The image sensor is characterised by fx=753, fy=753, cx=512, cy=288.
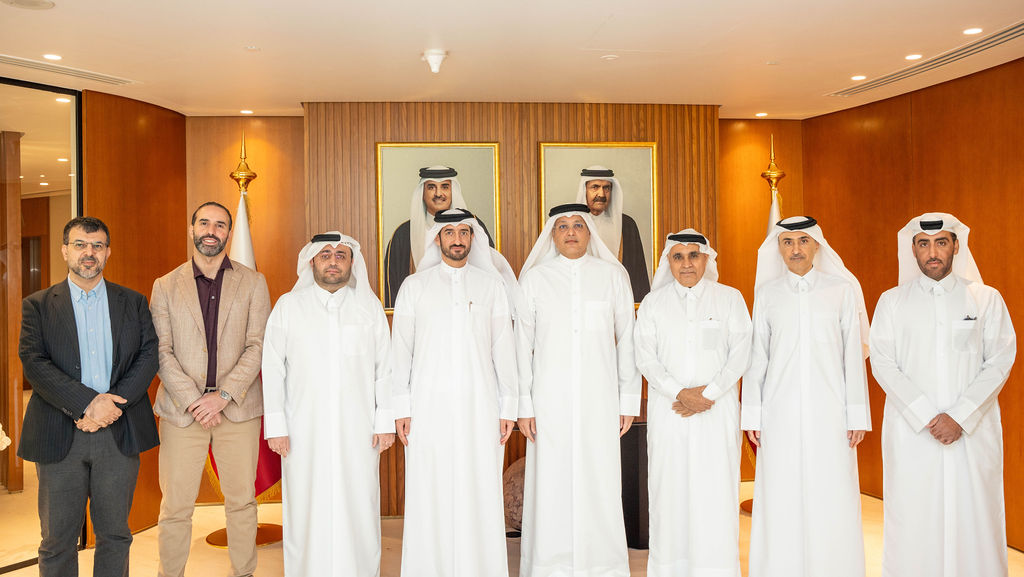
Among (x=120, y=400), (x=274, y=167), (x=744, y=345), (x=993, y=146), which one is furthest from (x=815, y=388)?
(x=274, y=167)

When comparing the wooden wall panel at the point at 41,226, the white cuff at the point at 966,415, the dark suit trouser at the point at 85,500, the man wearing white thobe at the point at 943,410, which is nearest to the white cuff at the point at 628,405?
the man wearing white thobe at the point at 943,410

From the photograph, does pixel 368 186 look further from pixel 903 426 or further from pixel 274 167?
pixel 903 426

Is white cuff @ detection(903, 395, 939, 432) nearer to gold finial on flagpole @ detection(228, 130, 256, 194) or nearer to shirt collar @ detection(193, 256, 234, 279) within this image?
shirt collar @ detection(193, 256, 234, 279)

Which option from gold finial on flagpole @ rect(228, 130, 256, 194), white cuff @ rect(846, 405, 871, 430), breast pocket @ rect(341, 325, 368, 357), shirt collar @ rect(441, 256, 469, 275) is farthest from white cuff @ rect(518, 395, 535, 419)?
gold finial on flagpole @ rect(228, 130, 256, 194)

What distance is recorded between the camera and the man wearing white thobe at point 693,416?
3.73 metres

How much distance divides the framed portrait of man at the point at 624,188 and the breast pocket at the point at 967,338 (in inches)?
91.5

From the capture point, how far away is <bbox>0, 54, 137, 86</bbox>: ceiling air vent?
4.33 meters

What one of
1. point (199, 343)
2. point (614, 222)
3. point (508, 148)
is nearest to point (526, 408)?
point (199, 343)

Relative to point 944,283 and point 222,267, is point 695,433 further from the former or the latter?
point 222,267

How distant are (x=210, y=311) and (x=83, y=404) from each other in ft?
2.47

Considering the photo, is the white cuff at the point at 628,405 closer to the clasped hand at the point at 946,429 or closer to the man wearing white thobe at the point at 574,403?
the man wearing white thobe at the point at 574,403

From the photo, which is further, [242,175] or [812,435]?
[242,175]

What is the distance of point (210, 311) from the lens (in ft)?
12.5

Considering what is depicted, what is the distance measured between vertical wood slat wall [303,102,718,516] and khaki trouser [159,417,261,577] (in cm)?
176
